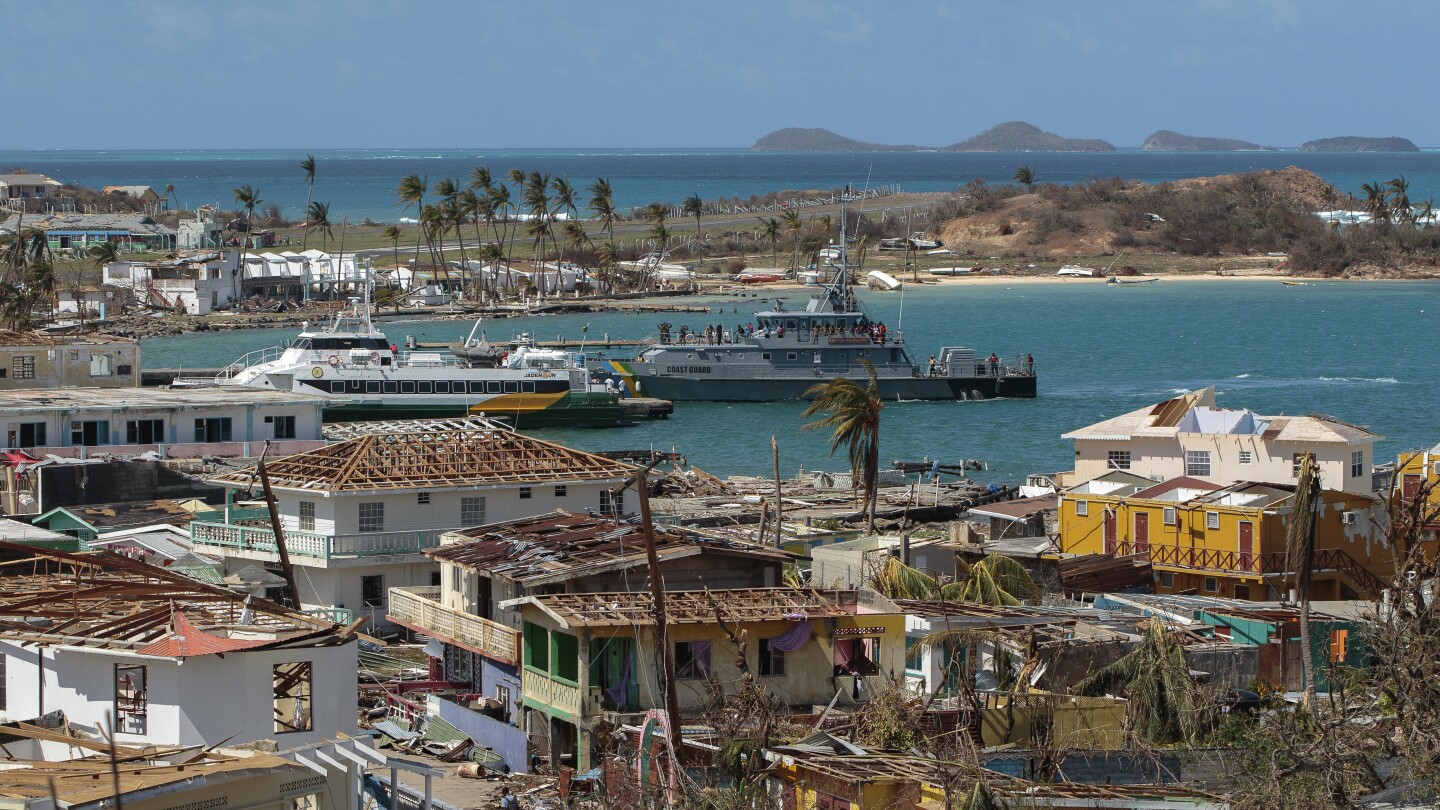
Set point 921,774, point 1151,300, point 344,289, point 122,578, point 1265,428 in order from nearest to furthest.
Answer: point 921,774 → point 122,578 → point 1265,428 → point 344,289 → point 1151,300

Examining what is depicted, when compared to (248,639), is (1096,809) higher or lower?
lower

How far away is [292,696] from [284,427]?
115 feet

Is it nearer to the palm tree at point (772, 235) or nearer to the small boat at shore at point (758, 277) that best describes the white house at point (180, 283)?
the small boat at shore at point (758, 277)

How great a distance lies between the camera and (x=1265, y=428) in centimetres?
4197

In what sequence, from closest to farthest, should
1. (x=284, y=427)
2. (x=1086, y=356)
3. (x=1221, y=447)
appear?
(x=1221, y=447), (x=284, y=427), (x=1086, y=356)

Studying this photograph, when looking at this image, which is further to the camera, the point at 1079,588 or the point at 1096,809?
the point at 1079,588

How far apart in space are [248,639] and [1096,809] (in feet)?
25.9

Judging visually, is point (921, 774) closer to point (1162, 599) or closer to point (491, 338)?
point (1162, 599)

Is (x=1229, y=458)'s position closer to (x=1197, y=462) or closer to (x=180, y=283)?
(x=1197, y=462)

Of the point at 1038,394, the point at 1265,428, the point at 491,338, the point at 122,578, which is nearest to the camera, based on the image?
the point at 122,578

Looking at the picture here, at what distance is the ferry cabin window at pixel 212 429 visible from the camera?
171 feet

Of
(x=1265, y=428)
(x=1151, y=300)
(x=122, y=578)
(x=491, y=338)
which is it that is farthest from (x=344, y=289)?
(x=122, y=578)

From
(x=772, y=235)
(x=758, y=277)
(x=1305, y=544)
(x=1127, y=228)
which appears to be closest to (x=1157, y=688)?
(x=1305, y=544)

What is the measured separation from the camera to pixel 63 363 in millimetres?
59969
